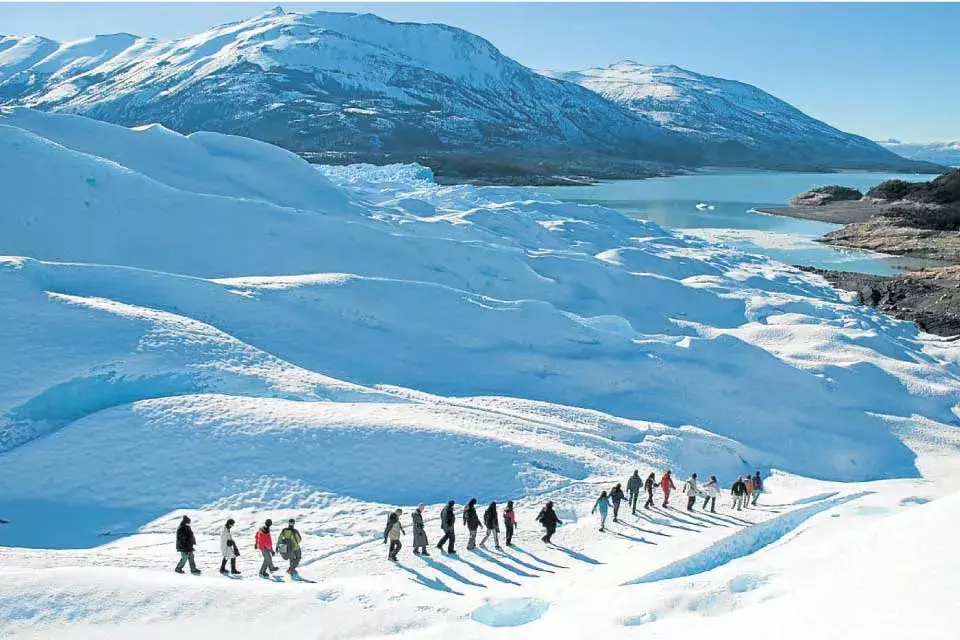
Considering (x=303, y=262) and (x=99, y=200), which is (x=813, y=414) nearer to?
(x=303, y=262)

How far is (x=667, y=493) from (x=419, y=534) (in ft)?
23.9

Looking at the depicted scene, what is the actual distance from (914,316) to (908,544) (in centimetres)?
3963

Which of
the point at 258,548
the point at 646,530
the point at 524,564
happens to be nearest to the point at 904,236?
the point at 646,530

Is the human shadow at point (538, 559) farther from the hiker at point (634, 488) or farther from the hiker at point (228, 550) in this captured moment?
the hiker at point (228, 550)

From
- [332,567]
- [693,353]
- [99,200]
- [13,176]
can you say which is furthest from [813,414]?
[13,176]

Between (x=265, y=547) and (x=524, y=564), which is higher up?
(x=265, y=547)

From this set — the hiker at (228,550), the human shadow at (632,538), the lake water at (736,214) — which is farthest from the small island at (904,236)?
the hiker at (228,550)

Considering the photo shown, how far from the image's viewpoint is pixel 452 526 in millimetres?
14625

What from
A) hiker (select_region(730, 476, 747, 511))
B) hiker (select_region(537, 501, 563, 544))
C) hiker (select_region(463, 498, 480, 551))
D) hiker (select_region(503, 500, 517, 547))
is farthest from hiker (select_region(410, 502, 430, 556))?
hiker (select_region(730, 476, 747, 511))

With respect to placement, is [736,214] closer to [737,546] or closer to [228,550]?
[737,546]

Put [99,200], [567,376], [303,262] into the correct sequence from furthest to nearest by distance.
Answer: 1. [303,262]
2. [99,200]
3. [567,376]

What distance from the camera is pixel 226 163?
41.1 metres

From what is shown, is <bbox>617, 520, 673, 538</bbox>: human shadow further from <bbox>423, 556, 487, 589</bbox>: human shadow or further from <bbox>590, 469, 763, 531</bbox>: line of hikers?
<bbox>423, 556, 487, 589</bbox>: human shadow

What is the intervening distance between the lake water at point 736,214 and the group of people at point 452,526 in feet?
179
